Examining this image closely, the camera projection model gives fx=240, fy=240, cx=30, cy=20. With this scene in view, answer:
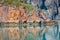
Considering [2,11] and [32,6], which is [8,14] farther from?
[32,6]

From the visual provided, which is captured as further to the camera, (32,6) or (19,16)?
(32,6)

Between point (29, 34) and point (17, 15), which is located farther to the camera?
point (17, 15)

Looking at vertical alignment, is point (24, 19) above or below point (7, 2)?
below

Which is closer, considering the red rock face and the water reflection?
the water reflection

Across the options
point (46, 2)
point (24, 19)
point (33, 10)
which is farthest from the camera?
point (46, 2)

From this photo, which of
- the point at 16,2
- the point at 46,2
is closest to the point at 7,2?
the point at 16,2

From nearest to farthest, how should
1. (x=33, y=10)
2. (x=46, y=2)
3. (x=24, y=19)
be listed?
1. (x=24, y=19)
2. (x=33, y=10)
3. (x=46, y=2)

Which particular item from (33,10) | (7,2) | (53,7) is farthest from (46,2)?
(7,2)

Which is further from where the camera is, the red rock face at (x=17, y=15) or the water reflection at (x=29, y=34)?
the red rock face at (x=17, y=15)

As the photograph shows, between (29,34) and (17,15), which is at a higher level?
(29,34)
